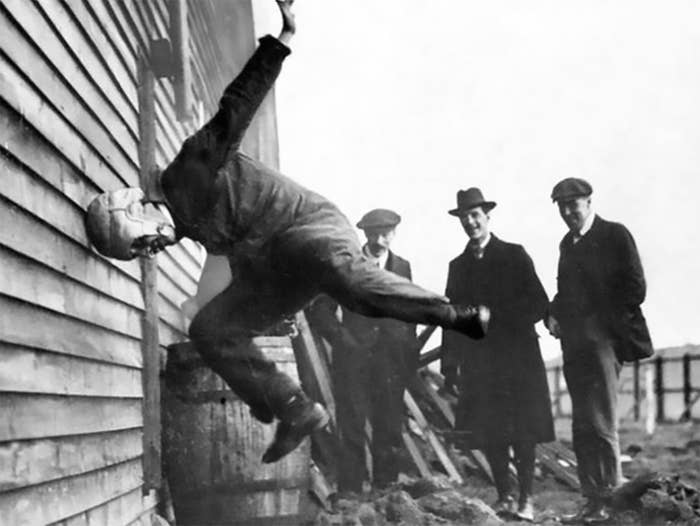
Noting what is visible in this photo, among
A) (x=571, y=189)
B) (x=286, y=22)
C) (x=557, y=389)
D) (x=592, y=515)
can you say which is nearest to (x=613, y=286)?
(x=571, y=189)

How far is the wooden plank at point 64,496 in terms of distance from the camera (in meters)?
2.86

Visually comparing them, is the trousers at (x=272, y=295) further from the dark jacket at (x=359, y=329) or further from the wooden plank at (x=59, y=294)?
the dark jacket at (x=359, y=329)

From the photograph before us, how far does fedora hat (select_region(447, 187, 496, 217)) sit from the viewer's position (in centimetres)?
661

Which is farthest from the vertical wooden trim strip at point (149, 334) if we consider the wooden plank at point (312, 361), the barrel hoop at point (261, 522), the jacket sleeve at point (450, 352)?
the jacket sleeve at point (450, 352)

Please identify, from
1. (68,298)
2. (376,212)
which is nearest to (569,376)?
(376,212)

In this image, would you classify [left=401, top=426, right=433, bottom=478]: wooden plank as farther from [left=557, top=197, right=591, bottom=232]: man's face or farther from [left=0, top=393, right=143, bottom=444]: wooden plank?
[left=0, top=393, right=143, bottom=444]: wooden plank

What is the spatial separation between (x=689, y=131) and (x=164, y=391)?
18.3 ft

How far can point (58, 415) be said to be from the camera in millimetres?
3309

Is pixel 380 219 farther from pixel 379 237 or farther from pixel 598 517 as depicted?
pixel 598 517

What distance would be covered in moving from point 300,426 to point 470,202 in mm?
2955

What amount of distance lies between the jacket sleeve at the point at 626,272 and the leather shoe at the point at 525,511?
149cm

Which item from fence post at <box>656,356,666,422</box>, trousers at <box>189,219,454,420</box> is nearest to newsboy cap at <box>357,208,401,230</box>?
trousers at <box>189,219,454,420</box>

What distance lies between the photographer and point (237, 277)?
4.24 metres

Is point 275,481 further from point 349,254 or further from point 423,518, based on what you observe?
point 349,254
